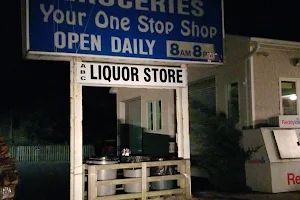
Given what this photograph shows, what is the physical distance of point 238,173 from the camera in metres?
10.6

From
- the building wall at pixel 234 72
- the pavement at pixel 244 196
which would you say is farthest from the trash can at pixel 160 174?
the building wall at pixel 234 72

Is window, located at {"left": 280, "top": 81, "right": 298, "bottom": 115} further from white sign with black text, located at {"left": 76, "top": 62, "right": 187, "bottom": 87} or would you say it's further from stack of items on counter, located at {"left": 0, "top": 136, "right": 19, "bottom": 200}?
stack of items on counter, located at {"left": 0, "top": 136, "right": 19, "bottom": 200}

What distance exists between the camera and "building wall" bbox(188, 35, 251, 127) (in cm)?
1110

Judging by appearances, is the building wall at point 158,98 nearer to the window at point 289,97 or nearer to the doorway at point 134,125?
the doorway at point 134,125

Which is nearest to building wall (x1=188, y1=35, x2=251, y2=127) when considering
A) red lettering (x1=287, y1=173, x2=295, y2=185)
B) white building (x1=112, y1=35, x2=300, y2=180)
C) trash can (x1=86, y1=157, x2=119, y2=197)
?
white building (x1=112, y1=35, x2=300, y2=180)

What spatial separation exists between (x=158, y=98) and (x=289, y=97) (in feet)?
13.2

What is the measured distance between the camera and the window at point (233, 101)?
457 inches

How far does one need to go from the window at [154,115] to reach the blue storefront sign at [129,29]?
4.85 m

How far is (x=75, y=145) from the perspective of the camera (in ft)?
25.1

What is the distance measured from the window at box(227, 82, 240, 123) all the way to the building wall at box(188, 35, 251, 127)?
0.12 meters

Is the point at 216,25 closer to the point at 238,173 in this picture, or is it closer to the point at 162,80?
the point at 162,80

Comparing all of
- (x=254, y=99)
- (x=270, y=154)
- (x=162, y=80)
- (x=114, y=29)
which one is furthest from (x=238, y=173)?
(x=114, y=29)

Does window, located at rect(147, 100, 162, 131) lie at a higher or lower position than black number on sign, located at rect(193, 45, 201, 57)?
lower

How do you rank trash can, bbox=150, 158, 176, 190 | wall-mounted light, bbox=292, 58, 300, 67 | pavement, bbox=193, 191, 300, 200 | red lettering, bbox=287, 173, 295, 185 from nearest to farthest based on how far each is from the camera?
trash can, bbox=150, 158, 176, 190, pavement, bbox=193, 191, 300, 200, red lettering, bbox=287, 173, 295, 185, wall-mounted light, bbox=292, 58, 300, 67
